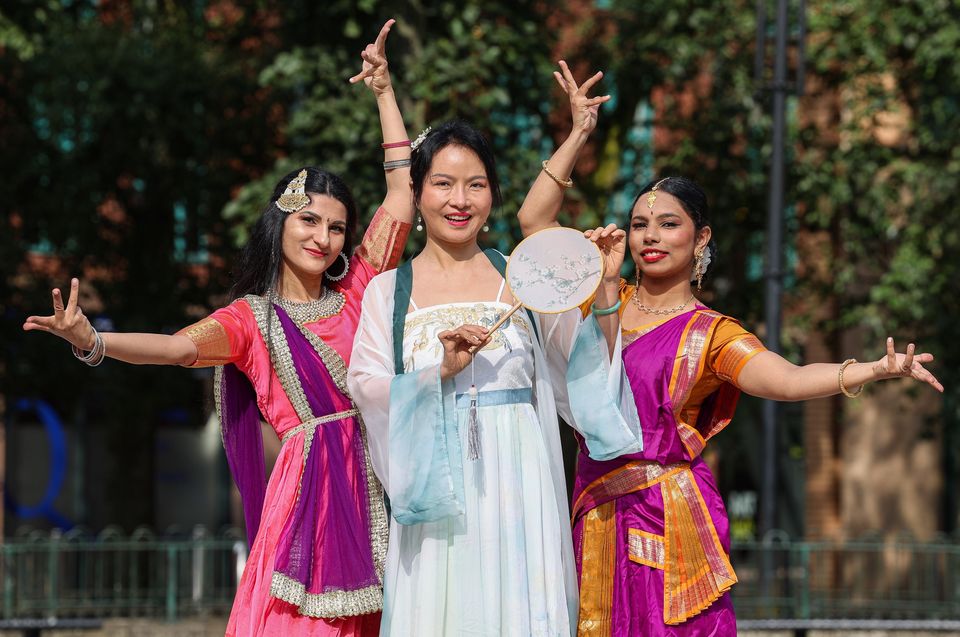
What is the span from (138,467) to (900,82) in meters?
7.28

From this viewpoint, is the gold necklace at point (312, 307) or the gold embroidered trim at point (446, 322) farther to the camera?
the gold necklace at point (312, 307)

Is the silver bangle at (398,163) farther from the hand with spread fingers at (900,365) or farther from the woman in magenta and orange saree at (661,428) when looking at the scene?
the hand with spread fingers at (900,365)

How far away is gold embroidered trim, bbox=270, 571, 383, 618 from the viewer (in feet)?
14.4

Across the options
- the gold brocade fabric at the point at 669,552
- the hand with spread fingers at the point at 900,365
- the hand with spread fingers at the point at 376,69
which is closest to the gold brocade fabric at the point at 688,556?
the gold brocade fabric at the point at 669,552

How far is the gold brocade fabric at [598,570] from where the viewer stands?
445 centimetres

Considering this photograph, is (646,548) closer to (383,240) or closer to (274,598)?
(274,598)

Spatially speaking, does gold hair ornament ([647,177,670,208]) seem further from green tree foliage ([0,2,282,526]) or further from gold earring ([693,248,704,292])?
green tree foliage ([0,2,282,526])

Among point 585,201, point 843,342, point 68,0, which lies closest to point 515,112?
point 585,201

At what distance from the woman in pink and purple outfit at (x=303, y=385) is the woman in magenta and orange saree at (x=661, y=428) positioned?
70 centimetres

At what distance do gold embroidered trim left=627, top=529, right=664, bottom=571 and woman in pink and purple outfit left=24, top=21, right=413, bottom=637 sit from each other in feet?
2.47

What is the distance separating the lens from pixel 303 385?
4.57m

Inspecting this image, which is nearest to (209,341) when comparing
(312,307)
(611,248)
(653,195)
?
(312,307)

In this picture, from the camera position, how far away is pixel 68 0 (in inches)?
492

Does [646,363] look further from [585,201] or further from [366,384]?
[585,201]
